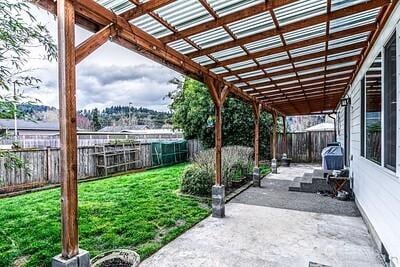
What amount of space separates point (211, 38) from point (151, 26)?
0.83 metres

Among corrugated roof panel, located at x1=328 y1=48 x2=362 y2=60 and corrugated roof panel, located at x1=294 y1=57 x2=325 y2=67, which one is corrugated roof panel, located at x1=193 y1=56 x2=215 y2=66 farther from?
corrugated roof panel, located at x1=328 y1=48 x2=362 y2=60

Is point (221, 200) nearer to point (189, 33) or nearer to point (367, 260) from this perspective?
point (367, 260)

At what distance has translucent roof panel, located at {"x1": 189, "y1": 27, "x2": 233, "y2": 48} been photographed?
3.21 metres

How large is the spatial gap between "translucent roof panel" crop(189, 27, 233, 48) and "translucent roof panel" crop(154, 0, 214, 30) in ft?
0.92

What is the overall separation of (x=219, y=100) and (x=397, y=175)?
10.5 ft

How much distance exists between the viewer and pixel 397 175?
2611mm

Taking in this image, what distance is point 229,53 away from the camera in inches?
157

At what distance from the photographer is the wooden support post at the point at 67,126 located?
213 centimetres

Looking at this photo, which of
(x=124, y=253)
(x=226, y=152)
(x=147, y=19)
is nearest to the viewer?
(x=147, y=19)

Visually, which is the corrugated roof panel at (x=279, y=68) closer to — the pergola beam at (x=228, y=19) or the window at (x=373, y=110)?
the window at (x=373, y=110)

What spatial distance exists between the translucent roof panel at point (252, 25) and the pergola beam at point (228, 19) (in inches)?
5.7

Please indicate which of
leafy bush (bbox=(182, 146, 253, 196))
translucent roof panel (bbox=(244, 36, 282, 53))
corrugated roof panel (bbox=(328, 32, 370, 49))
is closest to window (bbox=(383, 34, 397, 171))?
corrugated roof panel (bbox=(328, 32, 370, 49))

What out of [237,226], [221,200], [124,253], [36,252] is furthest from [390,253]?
[36,252]

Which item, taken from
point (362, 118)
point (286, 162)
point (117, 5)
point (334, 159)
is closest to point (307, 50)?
point (362, 118)
